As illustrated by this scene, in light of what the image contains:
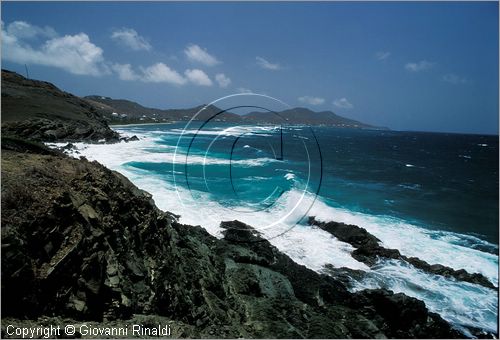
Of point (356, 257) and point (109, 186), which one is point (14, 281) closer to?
point (109, 186)

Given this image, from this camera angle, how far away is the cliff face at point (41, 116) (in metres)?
50.5

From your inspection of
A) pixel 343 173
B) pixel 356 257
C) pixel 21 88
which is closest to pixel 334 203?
pixel 356 257

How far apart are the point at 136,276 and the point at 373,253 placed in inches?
587

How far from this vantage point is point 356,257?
18828 mm

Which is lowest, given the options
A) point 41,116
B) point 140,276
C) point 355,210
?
point 355,210

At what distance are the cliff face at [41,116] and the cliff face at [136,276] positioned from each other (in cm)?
4545

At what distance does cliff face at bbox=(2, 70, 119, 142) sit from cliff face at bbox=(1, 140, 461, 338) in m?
45.4

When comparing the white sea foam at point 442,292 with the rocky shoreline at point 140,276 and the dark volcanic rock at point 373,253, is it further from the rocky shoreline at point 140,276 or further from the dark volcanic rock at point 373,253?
the rocky shoreline at point 140,276

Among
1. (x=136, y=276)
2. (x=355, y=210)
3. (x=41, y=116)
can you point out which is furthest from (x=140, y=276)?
(x=41, y=116)

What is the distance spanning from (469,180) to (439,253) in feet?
127

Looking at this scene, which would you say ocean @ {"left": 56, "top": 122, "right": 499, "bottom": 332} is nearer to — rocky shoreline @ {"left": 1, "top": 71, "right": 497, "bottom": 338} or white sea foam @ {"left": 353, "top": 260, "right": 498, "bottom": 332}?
white sea foam @ {"left": 353, "top": 260, "right": 498, "bottom": 332}

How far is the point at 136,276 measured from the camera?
8.42 metres

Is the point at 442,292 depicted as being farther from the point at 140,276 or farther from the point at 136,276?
the point at 136,276

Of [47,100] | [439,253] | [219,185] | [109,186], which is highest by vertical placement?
[47,100]
